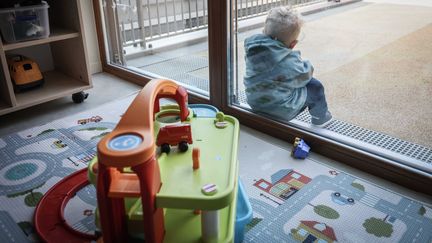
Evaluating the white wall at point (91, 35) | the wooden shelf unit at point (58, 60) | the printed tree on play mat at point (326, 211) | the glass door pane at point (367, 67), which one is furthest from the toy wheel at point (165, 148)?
the white wall at point (91, 35)

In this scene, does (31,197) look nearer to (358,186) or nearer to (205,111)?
(205,111)

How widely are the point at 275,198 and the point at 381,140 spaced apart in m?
0.52

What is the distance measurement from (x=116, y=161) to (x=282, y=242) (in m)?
0.53

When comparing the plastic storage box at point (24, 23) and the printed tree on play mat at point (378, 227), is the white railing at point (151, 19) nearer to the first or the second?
the plastic storage box at point (24, 23)

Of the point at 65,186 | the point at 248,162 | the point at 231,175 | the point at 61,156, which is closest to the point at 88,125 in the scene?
the point at 61,156

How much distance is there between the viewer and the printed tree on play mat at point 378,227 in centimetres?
106

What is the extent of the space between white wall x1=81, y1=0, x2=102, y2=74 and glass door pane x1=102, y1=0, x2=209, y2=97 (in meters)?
0.07

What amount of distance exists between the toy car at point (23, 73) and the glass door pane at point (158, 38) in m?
0.54

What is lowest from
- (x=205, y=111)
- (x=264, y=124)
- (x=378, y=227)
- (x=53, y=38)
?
(x=378, y=227)

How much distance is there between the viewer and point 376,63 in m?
1.80

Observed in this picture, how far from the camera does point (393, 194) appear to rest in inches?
47.8

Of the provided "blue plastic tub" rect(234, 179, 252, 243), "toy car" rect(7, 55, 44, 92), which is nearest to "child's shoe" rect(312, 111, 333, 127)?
"blue plastic tub" rect(234, 179, 252, 243)

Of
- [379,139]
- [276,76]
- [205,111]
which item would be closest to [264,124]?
[276,76]

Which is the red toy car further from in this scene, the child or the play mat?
the child
